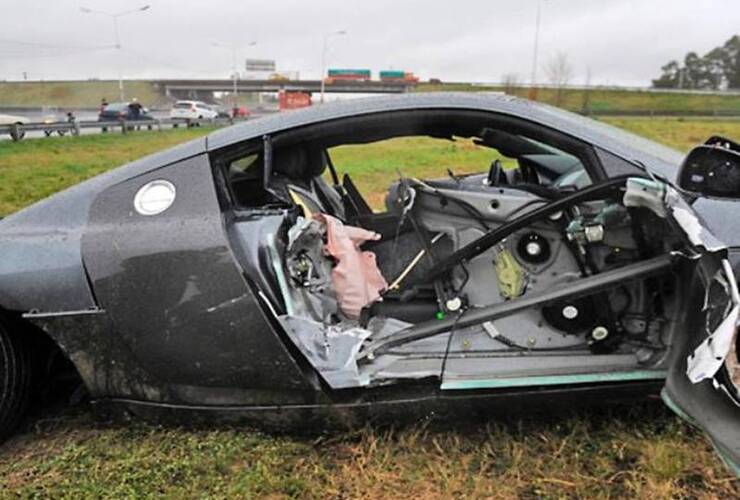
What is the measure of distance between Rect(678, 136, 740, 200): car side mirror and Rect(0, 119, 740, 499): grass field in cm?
93

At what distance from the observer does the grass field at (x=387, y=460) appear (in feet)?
7.66

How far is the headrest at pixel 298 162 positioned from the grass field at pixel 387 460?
1.11 metres

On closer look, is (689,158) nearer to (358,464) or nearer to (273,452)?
(358,464)

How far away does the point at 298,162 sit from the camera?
2996mm

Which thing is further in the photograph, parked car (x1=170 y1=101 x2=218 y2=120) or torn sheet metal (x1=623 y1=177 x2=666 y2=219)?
parked car (x1=170 y1=101 x2=218 y2=120)

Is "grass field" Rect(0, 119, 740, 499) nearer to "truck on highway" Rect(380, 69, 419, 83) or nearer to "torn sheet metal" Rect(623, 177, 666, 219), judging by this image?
"torn sheet metal" Rect(623, 177, 666, 219)

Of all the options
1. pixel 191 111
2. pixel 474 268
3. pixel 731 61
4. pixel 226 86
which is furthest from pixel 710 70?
pixel 474 268

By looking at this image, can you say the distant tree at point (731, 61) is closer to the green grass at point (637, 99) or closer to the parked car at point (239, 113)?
the green grass at point (637, 99)

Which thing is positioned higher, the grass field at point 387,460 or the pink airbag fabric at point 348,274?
the pink airbag fabric at point 348,274

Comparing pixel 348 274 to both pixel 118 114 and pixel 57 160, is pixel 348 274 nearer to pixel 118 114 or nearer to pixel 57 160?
pixel 57 160

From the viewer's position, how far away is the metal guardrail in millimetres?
20712

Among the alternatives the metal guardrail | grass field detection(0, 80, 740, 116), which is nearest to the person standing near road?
the metal guardrail

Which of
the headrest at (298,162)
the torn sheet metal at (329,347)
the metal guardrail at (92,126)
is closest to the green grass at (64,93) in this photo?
the metal guardrail at (92,126)

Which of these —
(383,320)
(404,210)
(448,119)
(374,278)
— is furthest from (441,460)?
(448,119)
